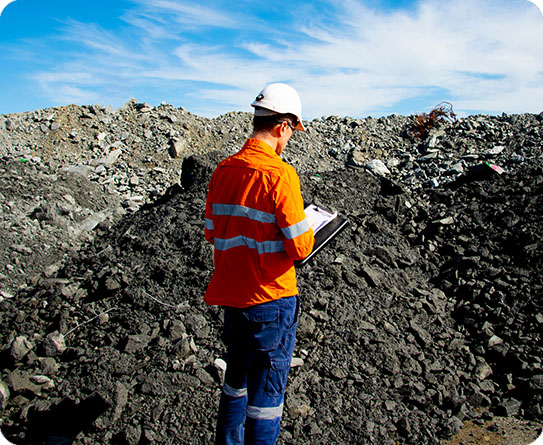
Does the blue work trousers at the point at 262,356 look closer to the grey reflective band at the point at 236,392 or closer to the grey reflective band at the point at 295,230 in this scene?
the grey reflective band at the point at 236,392

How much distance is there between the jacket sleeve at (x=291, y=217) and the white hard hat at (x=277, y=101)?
386 mm

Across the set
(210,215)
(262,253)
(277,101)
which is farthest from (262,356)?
(277,101)

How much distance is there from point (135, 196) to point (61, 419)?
7.68 meters

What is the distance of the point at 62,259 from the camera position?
7156 millimetres

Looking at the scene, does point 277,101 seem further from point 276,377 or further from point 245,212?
point 276,377

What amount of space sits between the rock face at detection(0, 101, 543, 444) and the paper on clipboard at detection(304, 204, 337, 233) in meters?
1.74

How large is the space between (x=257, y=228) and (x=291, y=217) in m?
0.22

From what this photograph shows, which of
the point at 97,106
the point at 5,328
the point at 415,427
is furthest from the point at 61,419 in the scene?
the point at 97,106

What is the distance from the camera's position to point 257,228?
7.93 feet

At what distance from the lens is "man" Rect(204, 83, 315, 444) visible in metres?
2.38

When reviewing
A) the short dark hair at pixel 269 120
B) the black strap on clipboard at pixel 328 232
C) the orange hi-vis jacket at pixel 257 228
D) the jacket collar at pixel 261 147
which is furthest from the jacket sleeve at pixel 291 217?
the black strap on clipboard at pixel 328 232

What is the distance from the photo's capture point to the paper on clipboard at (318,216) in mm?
3016

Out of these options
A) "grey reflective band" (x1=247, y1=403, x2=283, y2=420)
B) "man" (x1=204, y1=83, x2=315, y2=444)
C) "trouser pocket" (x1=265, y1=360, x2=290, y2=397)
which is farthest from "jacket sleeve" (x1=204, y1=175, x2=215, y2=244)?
"grey reflective band" (x1=247, y1=403, x2=283, y2=420)

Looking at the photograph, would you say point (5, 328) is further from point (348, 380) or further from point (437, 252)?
point (437, 252)
